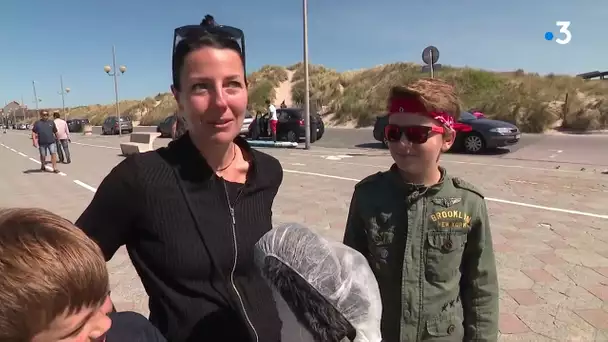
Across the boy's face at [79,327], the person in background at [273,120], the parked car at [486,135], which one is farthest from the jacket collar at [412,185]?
the person in background at [273,120]

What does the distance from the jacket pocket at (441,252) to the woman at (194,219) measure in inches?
28.7

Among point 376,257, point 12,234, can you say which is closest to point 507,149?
point 376,257

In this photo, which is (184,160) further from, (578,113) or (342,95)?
(342,95)

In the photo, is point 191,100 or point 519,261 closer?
point 191,100

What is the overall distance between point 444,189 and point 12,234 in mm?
1542

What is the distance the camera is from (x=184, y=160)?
4.65 feet

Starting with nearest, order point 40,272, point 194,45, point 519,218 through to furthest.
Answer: point 40,272
point 194,45
point 519,218

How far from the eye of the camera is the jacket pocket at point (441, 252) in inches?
71.4

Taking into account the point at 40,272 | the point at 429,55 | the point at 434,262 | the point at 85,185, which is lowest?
the point at 85,185

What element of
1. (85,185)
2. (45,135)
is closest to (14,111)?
(45,135)

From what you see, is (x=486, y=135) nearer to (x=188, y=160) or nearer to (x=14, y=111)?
(x=188, y=160)

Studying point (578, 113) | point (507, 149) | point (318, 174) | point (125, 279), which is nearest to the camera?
point (125, 279)

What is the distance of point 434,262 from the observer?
181cm

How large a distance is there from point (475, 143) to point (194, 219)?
13660 millimetres
